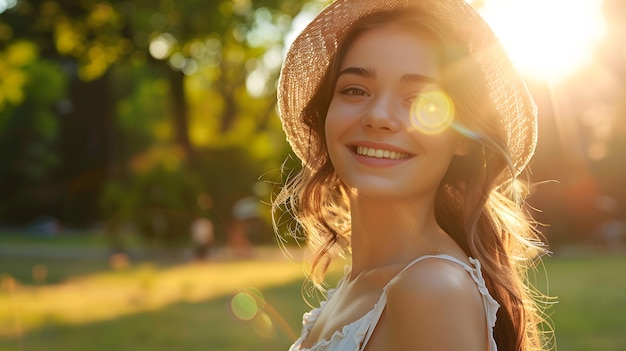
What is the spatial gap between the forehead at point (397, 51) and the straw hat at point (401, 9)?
0.11 metres

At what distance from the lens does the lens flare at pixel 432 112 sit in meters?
2.36

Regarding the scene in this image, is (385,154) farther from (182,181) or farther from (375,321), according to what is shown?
(182,181)

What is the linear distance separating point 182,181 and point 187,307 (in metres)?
8.87

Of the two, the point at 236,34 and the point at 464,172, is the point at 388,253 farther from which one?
the point at 236,34

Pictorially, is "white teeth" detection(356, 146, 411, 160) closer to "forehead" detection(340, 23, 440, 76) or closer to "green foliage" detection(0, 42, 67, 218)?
"forehead" detection(340, 23, 440, 76)

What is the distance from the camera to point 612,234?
90.9 ft

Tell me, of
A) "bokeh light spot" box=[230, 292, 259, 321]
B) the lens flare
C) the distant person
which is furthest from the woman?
the distant person

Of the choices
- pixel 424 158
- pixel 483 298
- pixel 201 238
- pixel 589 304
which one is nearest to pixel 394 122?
pixel 424 158

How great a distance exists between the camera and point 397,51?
94.8 inches

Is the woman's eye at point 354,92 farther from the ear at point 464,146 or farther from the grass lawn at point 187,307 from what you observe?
the grass lawn at point 187,307

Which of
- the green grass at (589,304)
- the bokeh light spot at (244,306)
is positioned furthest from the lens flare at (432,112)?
the bokeh light spot at (244,306)

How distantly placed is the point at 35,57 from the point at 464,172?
37.6m

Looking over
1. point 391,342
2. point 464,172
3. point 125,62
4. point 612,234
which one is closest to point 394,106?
point 464,172

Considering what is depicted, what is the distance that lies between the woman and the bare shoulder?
0.04ft
